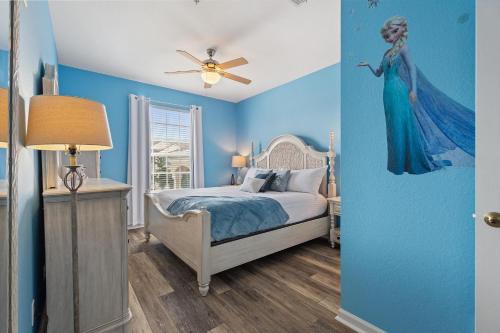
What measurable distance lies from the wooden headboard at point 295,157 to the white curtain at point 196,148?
116 centimetres

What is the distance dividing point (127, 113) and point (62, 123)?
3284 millimetres

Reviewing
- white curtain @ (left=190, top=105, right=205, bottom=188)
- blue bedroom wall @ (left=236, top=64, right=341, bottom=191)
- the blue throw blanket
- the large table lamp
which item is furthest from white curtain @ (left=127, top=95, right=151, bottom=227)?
the large table lamp

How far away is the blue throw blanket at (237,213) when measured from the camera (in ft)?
6.79

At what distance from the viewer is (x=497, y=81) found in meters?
0.90

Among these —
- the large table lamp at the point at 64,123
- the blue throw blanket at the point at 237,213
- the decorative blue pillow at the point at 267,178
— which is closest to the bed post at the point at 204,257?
the blue throw blanket at the point at 237,213

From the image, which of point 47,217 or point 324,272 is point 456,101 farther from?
point 47,217

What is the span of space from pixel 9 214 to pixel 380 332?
195 cm

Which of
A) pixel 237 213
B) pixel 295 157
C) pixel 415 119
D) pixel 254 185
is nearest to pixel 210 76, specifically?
pixel 254 185

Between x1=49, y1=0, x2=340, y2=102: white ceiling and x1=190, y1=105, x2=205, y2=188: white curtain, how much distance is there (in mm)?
1028

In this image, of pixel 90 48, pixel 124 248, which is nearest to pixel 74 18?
pixel 90 48

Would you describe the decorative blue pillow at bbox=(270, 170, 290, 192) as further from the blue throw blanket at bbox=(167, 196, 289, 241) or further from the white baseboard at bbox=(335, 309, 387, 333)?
the white baseboard at bbox=(335, 309, 387, 333)

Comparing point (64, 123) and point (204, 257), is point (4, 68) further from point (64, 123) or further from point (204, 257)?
point (204, 257)

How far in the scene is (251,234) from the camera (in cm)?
230

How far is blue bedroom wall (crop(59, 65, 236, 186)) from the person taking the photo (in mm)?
3475
